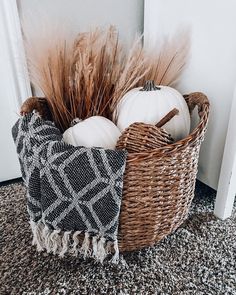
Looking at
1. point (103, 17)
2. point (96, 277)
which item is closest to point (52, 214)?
point (96, 277)

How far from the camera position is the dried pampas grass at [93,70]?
0.83m

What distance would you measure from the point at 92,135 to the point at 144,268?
386 millimetres

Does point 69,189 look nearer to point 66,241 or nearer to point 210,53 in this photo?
point 66,241

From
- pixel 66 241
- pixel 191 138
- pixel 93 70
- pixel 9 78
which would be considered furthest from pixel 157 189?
pixel 9 78

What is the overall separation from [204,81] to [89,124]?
414 millimetres

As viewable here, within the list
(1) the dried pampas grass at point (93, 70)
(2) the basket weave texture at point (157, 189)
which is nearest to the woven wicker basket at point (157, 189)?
(2) the basket weave texture at point (157, 189)

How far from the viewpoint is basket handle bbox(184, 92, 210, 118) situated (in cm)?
76

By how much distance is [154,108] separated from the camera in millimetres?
761

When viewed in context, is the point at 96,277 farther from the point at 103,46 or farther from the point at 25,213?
the point at 103,46

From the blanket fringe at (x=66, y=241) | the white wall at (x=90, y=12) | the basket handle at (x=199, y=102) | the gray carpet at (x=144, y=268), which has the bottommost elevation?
the gray carpet at (x=144, y=268)

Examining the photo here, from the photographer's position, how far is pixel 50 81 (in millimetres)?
845

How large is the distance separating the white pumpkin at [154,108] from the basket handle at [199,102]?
41 mm

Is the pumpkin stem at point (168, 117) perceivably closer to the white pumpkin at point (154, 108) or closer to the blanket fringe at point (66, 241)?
the white pumpkin at point (154, 108)

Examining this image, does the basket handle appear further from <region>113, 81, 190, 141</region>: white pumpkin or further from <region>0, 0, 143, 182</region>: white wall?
<region>0, 0, 143, 182</region>: white wall
